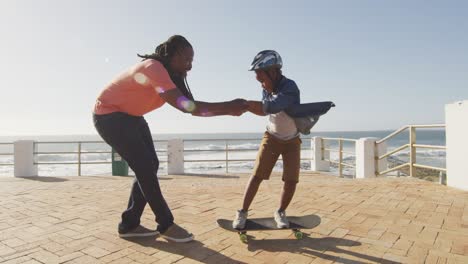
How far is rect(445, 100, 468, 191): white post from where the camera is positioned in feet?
17.0

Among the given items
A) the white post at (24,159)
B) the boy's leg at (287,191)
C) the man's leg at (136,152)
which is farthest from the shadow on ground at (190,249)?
the white post at (24,159)

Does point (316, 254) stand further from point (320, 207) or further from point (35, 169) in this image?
point (35, 169)

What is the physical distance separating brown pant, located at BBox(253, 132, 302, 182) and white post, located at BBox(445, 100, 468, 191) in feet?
12.3

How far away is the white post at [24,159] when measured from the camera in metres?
9.73

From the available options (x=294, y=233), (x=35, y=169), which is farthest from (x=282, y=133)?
(x=35, y=169)

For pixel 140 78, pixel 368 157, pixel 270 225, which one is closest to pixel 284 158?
pixel 270 225

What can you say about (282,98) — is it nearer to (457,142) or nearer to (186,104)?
(186,104)

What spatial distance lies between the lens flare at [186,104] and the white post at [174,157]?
26.7ft

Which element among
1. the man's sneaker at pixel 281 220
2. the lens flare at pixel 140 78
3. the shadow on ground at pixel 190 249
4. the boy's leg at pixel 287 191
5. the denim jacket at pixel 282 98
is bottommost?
the shadow on ground at pixel 190 249

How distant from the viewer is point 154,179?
2818 millimetres

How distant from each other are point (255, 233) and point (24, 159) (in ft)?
30.3

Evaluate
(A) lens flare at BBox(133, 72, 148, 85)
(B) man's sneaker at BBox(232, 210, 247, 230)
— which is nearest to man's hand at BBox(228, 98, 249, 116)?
(A) lens flare at BBox(133, 72, 148, 85)

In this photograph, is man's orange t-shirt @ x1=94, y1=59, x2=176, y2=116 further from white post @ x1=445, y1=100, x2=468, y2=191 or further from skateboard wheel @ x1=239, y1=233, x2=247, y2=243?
white post @ x1=445, y1=100, x2=468, y2=191

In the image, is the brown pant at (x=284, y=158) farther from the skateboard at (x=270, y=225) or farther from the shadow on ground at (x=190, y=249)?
the shadow on ground at (x=190, y=249)
